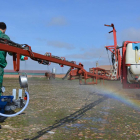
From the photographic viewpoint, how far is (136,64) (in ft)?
35.6

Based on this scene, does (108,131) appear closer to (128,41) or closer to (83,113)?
(83,113)

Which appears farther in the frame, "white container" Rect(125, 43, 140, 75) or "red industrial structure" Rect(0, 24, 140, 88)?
"white container" Rect(125, 43, 140, 75)

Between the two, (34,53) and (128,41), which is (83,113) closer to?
(34,53)

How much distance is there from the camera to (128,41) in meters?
11.6

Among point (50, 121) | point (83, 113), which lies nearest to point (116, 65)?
point (83, 113)

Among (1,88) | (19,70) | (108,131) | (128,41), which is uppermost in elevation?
(128,41)

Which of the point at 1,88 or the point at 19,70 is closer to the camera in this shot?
the point at 19,70

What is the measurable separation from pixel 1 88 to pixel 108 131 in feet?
11.3

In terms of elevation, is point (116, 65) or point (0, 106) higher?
point (116, 65)

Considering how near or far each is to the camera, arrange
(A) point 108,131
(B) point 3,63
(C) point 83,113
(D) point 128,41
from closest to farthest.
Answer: (A) point 108,131 → (B) point 3,63 → (C) point 83,113 → (D) point 128,41

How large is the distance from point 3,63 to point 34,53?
1.16 meters

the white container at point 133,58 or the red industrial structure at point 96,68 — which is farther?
the white container at point 133,58

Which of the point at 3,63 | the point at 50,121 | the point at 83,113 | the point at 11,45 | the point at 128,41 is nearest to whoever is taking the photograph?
the point at 11,45

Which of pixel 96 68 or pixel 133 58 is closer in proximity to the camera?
pixel 133 58
